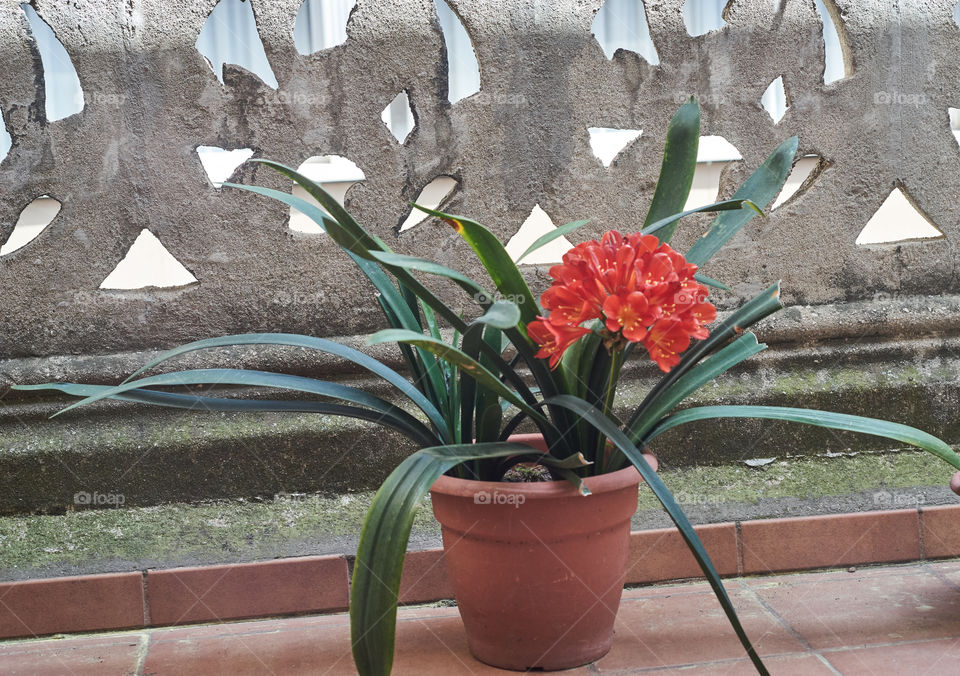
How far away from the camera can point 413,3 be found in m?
1.87

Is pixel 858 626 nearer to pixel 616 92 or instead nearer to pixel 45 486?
pixel 616 92

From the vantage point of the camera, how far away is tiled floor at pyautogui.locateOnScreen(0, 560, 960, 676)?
144cm

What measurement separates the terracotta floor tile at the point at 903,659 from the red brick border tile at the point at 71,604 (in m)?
1.24

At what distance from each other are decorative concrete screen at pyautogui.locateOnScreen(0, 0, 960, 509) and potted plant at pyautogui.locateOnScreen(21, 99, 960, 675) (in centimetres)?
→ 44

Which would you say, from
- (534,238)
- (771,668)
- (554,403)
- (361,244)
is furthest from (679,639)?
(534,238)

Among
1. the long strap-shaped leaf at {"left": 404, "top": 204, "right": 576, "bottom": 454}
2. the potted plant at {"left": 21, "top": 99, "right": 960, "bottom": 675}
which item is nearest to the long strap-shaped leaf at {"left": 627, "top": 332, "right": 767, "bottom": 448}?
the potted plant at {"left": 21, "top": 99, "right": 960, "bottom": 675}

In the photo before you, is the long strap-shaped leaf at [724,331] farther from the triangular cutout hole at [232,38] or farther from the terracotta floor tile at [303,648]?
the triangular cutout hole at [232,38]

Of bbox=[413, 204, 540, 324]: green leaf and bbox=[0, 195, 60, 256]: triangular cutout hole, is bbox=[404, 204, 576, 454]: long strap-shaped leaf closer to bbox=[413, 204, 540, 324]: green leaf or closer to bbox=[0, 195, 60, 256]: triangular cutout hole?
bbox=[413, 204, 540, 324]: green leaf

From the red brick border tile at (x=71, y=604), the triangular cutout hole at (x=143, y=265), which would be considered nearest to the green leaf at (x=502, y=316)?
the red brick border tile at (x=71, y=604)

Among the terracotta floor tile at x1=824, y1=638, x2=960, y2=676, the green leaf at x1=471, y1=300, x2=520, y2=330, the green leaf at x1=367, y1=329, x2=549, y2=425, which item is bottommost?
the terracotta floor tile at x1=824, y1=638, x2=960, y2=676

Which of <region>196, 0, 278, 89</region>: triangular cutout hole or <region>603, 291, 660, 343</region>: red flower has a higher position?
<region>196, 0, 278, 89</region>: triangular cutout hole

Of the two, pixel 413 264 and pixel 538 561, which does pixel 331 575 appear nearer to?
pixel 538 561

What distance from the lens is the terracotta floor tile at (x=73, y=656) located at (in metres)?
1.51

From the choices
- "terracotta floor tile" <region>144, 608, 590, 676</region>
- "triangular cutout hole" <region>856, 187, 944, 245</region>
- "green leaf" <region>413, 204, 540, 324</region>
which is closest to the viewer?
"green leaf" <region>413, 204, 540, 324</region>
